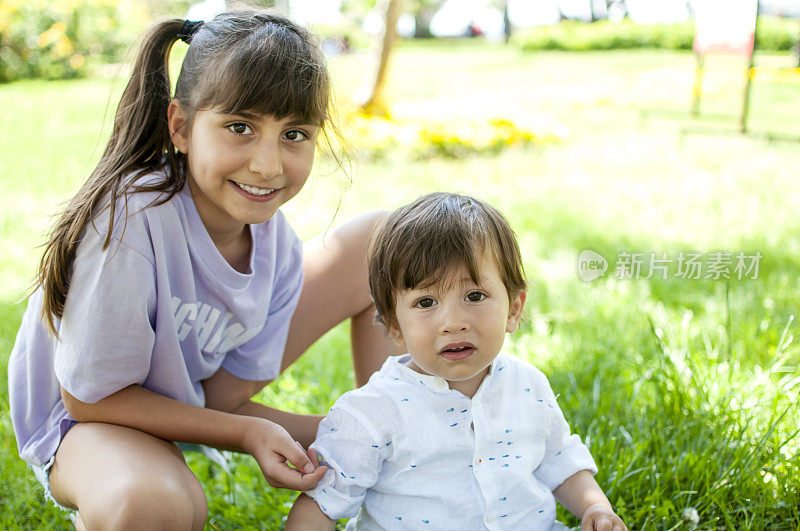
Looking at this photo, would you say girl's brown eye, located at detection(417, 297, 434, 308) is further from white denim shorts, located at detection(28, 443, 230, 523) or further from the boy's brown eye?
white denim shorts, located at detection(28, 443, 230, 523)

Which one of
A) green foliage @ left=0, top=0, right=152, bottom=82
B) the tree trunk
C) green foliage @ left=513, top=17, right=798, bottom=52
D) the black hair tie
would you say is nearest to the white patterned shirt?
the black hair tie

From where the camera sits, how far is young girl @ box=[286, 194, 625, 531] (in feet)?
4.51

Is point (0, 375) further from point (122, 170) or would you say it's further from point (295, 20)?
point (295, 20)

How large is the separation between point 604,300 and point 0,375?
7.19 feet

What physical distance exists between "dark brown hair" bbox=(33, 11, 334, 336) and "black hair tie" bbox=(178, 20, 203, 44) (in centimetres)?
1

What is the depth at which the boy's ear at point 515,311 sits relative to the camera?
1479 mm

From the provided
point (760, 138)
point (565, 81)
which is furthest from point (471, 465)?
point (565, 81)

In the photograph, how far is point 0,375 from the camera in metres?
2.52

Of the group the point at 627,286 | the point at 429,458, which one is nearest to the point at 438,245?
the point at 429,458

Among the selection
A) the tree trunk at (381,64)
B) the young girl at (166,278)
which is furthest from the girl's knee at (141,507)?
the tree trunk at (381,64)

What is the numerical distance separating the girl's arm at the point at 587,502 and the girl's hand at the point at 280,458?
48cm

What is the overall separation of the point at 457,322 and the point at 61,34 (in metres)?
11.6

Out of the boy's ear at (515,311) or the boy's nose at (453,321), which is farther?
the boy's ear at (515,311)

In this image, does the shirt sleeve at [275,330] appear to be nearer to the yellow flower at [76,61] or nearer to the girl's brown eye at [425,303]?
the girl's brown eye at [425,303]
